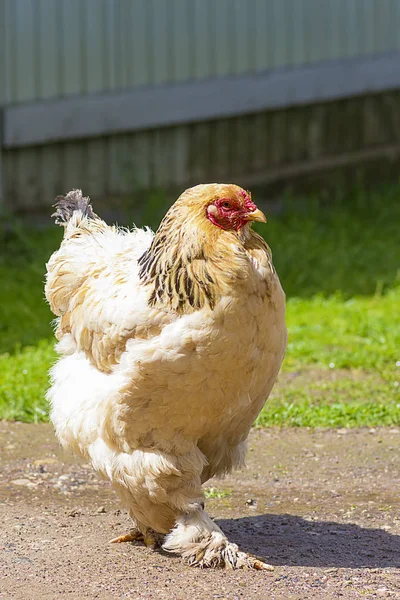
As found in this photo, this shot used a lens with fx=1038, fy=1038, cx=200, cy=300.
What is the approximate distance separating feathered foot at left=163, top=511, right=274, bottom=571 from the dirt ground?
0.05 meters

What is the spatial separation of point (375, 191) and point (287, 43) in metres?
2.03

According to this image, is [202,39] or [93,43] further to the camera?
[202,39]

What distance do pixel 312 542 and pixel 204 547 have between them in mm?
599

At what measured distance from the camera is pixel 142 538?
470cm

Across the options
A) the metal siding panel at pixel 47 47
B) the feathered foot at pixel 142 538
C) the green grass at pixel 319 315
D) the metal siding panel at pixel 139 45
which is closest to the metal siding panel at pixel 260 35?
the metal siding panel at pixel 139 45

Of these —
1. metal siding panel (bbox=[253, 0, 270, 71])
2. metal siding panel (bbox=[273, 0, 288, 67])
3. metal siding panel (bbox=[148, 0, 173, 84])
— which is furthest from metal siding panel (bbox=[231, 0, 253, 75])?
metal siding panel (bbox=[148, 0, 173, 84])

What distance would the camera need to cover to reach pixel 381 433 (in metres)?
6.19

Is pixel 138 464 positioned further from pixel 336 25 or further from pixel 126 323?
pixel 336 25

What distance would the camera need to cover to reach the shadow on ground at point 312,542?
448 centimetres

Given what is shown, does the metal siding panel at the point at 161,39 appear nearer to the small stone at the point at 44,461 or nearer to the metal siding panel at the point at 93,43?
the metal siding panel at the point at 93,43

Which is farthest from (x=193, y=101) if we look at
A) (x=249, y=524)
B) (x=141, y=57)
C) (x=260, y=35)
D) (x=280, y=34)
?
(x=249, y=524)

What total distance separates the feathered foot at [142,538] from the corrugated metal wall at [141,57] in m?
5.83

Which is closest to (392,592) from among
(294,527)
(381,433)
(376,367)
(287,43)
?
(294,527)

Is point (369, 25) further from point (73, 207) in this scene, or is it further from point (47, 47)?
point (73, 207)
